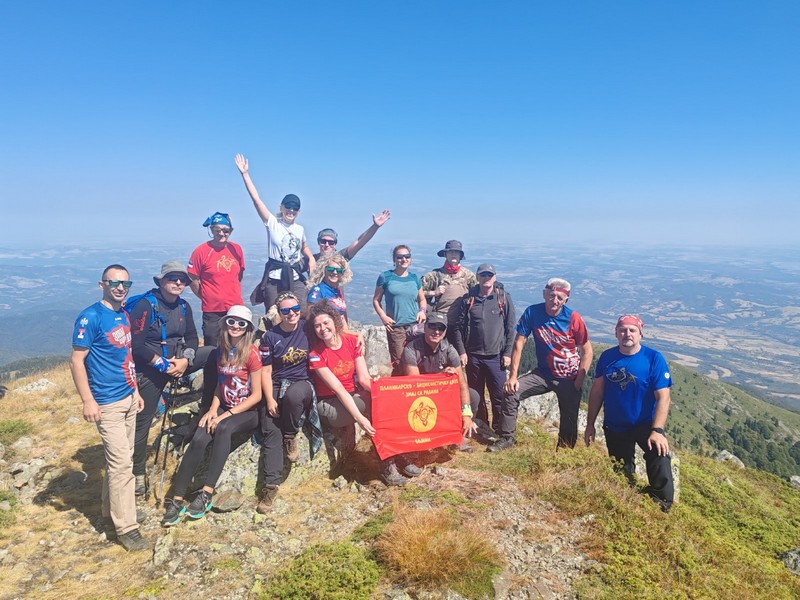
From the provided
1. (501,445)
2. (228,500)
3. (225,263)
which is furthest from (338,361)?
(501,445)

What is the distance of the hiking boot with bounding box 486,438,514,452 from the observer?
30.6 feet

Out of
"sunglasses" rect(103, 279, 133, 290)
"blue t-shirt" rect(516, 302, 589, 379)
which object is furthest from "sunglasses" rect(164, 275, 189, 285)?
"blue t-shirt" rect(516, 302, 589, 379)

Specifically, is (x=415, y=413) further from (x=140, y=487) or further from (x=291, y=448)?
(x=140, y=487)

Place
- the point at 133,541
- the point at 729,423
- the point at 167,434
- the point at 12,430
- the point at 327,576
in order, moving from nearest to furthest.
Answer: the point at 327,576, the point at 133,541, the point at 167,434, the point at 12,430, the point at 729,423

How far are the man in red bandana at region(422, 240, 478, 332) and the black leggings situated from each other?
567 cm

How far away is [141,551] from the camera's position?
6309mm

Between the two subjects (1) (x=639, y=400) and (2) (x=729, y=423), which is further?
(2) (x=729, y=423)

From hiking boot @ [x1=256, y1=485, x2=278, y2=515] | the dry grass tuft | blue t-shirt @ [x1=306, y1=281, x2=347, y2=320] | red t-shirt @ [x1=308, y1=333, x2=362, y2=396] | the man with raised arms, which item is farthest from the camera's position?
blue t-shirt @ [x1=306, y1=281, x2=347, y2=320]

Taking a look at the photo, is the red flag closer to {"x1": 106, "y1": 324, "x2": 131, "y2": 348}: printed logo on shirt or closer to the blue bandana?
{"x1": 106, "y1": 324, "x2": 131, "y2": 348}: printed logo on shirt

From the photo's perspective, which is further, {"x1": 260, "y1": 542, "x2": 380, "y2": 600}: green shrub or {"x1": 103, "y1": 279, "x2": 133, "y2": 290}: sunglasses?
{"x1": 103, "y1": 279, "x2": 133, "y2": 290}: sunglasses

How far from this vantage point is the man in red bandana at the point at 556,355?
8594mm

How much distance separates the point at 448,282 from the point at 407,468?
16.2 feet

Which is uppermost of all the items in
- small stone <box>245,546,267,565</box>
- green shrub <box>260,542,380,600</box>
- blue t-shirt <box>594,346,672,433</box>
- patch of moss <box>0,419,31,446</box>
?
blue t-shirt <box>594,346,672,433</box>

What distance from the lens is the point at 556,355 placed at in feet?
28.5
